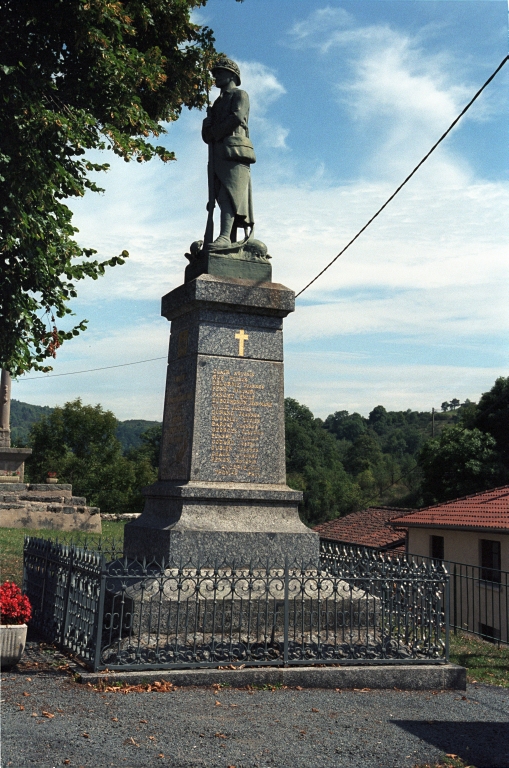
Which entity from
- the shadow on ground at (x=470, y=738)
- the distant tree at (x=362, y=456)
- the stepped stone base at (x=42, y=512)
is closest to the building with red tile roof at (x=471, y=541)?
the stepped stone base at (x=42, y=512)

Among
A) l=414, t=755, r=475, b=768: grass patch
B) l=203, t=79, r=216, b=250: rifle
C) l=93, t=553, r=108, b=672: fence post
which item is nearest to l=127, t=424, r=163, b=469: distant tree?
l=203, t=79, r=216, b=250: rifle

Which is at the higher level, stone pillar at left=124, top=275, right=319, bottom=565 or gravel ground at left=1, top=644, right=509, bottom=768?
stone pillar at left=124, top=275, right=319, bottom=565

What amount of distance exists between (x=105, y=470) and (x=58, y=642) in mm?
37005

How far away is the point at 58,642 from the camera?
756 centimetres

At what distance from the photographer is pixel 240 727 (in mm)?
5211

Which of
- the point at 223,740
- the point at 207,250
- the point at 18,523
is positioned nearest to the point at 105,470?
the point at 18,523

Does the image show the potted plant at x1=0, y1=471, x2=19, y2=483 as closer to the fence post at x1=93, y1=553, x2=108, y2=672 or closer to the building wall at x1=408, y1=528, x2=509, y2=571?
the building wall at x1=408, y1=528, x2=509, y2=571

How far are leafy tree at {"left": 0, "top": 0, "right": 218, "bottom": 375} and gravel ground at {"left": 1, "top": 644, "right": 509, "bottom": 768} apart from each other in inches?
244

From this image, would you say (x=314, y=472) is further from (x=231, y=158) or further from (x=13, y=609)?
(x=13, y=609)

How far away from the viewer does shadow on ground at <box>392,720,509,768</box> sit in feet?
16.1

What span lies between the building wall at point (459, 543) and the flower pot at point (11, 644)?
1761cm

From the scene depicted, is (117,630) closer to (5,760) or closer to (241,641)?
(241,641)

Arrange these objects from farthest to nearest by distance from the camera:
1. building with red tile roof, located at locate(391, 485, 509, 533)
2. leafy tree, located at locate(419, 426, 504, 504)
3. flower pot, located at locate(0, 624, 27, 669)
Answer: leafy tree, located at locate(419, 426, 504, 504) → building with red tile roof, located at locate(391, 485, 509, 533) → flower pot, located at locate(0, 624, 27, 669)

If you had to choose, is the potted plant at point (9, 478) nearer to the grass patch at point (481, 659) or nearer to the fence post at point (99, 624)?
the grass patch at point (481, 659)
